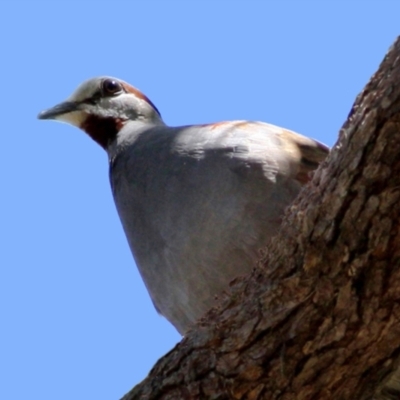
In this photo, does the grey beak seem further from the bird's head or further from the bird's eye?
the bird's eye

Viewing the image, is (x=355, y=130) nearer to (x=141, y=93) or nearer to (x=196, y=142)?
(x=196, y=142)

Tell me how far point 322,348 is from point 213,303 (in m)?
1.47

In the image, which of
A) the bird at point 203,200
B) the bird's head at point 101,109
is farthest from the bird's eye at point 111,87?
the bird at point 203,200

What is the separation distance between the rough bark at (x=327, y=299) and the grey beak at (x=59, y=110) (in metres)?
3.03

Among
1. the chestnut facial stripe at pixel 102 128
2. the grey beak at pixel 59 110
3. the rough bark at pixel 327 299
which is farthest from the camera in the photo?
the grey beak at pixel 59 110

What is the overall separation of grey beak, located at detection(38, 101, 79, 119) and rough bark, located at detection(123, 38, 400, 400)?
9.93 feet

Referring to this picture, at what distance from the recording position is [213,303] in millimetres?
5094

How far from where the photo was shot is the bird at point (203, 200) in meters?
4.86

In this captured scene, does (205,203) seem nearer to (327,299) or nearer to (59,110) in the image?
(327,299)

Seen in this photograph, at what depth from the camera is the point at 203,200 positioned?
499 cm

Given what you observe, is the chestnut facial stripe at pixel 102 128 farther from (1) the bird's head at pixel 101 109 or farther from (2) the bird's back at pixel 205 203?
(2) the bird's back at pixel 205 203


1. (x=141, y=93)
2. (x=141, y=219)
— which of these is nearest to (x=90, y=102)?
(x=141, y=93)

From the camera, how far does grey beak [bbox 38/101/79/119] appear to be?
670cm

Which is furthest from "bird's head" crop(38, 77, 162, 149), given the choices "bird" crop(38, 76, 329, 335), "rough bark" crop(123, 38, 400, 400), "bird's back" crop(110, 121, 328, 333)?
"rough bark" crop(123, 38, 400, 400)
